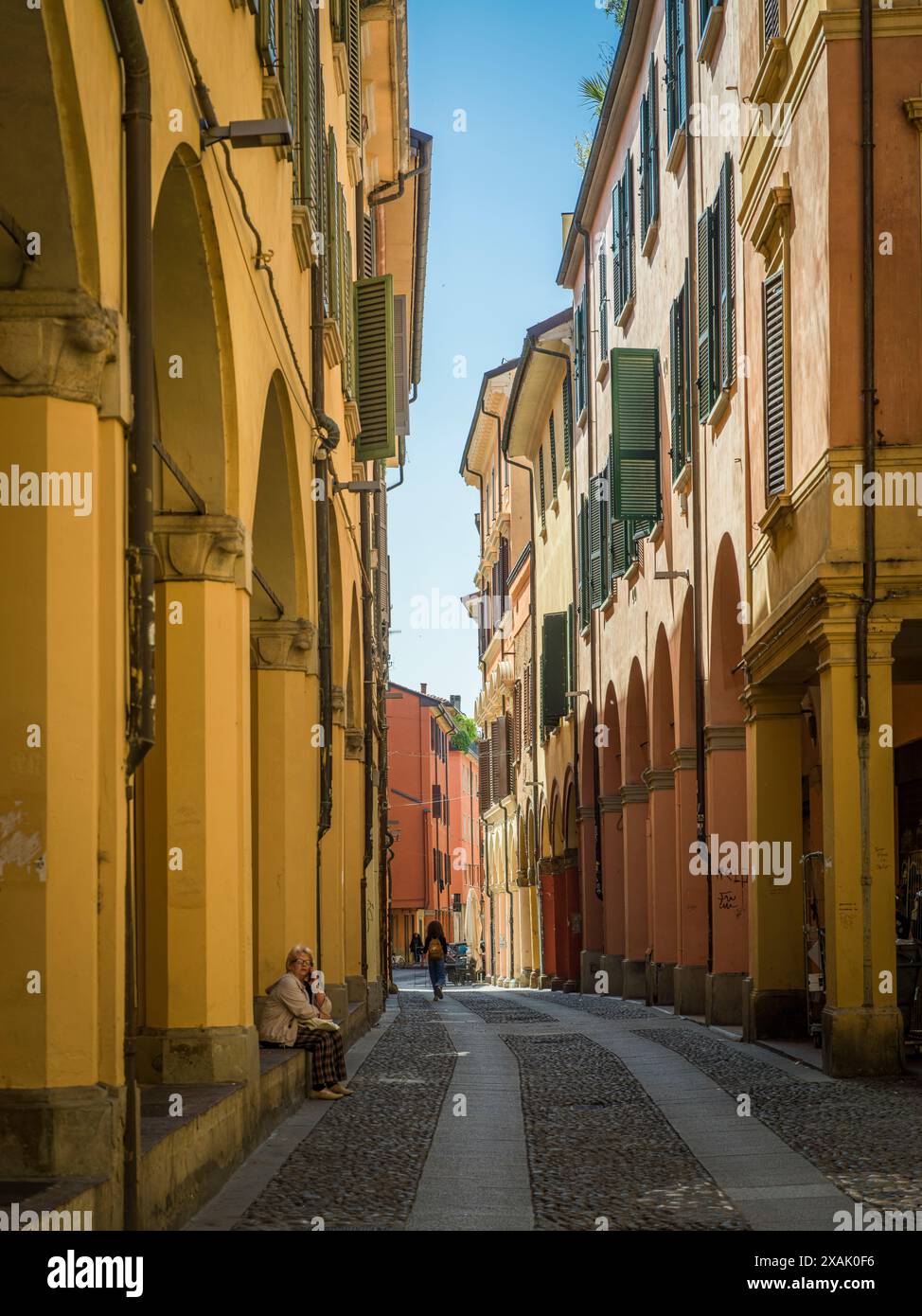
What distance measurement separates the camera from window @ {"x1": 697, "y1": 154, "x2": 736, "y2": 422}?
19062 mm

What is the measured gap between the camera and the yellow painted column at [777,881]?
1722 centimetres

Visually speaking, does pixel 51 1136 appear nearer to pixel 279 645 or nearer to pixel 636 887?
pixel 279 645

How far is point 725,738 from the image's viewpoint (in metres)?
20.5

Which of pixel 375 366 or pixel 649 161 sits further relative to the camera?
pixel 649 161

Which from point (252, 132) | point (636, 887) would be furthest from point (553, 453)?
point (252, 132)

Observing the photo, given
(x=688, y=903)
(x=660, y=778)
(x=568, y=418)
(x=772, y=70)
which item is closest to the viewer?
(x=772, y=70)

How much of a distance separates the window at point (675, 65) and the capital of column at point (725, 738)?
23.7 feet

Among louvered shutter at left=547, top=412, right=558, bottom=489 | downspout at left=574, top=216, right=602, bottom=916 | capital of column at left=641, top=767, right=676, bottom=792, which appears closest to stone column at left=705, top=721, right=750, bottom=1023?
capital of column at left=641, top=767, right=676, bottom=792

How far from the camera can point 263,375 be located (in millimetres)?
12406

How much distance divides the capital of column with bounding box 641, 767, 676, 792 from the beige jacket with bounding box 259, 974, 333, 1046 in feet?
39.8

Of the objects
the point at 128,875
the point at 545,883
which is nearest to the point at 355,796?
the point at 128,875

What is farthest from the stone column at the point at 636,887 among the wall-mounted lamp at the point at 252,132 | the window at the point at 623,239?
the wall-mounted lamp at the point at 252,132

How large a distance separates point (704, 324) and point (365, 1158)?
12.4 meters

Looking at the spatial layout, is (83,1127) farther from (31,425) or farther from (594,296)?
(594,296)
